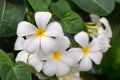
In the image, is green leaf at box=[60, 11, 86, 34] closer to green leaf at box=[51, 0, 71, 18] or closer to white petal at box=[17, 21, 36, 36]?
green leaf at box=[51, 0, 71, 18]

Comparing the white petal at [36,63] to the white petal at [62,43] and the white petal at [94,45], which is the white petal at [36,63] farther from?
the white petal at [94,45]

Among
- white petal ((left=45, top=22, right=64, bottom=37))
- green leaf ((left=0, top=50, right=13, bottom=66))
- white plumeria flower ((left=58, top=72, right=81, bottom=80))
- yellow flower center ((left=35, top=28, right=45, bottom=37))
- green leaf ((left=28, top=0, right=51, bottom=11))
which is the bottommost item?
white plumeria flower ((left=58, top=72, right=81, bottom=80))

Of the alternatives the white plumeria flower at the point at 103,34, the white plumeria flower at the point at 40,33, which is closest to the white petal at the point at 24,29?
the white plumeria flower at the point at 40,33

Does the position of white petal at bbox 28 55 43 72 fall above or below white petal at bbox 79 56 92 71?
above

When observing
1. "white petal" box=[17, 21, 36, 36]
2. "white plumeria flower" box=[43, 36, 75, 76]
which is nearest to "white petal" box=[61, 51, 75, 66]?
"white plumeria flower" box=[43, 36, 75, 76]

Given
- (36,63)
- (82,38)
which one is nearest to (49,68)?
(36,63)
